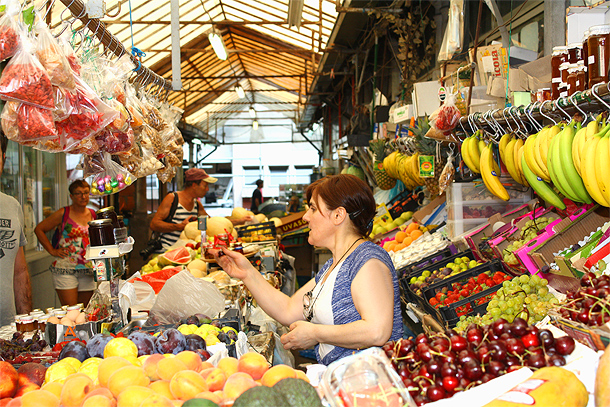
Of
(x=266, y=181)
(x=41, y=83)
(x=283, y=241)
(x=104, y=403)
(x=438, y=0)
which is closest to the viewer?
(x=104, y=403)

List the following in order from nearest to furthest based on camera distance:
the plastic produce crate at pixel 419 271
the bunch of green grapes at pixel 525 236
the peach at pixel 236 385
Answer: the peach at pixel 236 385
the bunch of green grapes at pixel 525 236
the plastic produce crate at pixel 419 271

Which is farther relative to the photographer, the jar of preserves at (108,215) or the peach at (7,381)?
the jar of preserves at (108,215)

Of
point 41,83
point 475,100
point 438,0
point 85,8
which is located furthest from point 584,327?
point 438,0

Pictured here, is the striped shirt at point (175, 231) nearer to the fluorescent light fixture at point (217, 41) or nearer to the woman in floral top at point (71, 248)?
the woman in floral top at point (71, 248)

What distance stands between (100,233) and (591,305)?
186 cm

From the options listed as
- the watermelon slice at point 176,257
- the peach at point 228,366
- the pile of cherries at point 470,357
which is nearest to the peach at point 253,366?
the peach at point 228,366

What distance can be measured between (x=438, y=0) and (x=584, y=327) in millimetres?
5535

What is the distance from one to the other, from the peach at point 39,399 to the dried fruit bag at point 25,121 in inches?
39.7

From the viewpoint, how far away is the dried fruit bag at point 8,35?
162 cm

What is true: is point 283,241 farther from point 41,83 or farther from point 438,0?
point 41,83

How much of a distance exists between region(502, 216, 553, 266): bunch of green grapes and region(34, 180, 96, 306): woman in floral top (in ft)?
12.9

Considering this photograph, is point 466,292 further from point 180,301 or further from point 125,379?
point 125,379

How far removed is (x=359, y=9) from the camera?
21.2ft

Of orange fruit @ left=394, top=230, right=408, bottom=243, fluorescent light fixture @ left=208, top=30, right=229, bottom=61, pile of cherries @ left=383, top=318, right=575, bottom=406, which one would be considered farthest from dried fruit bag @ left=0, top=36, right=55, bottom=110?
fluorescent light fixture @ left=208, top=30, right=229, bottom=61
